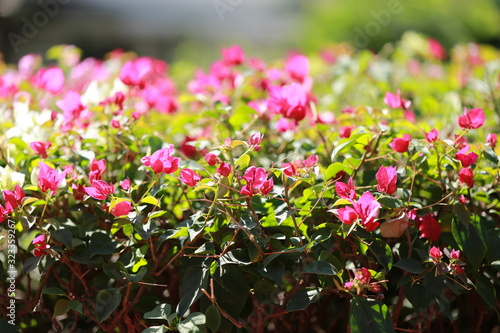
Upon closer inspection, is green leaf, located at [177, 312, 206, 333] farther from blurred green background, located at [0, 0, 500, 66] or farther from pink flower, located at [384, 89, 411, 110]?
blurred green background, located at [0, 0, 500, 66]

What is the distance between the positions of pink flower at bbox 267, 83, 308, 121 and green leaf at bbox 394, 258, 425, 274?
409 millimetres

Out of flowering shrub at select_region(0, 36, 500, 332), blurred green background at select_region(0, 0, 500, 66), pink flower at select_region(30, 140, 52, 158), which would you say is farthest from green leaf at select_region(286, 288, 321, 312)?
blurred green background at select_region(0, 0, 500, 66)

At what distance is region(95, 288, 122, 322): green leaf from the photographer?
1.11 m

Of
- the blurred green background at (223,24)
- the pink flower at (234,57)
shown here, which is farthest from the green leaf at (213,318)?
the blurred green background at (223,24)

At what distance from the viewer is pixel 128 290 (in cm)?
114

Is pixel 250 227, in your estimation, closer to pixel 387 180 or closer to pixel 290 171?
pixel 290 171

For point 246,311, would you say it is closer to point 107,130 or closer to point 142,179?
point 142,179

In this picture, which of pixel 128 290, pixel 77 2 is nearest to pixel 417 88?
pixel 128 290

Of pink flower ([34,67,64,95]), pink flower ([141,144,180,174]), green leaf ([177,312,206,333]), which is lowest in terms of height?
green leaf ([177,312,206,333])

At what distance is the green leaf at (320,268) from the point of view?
3.38ft

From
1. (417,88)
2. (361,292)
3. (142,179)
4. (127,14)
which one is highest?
(142,179)

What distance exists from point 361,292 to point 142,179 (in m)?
0.55

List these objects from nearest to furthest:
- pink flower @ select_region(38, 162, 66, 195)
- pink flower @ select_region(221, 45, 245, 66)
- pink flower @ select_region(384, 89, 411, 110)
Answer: pink flower @ select_region(38, 162, 66, 195), pink flower @ select_region(384, 89, 411, 110), pink flower @ select_region(221, 45, 245, 66)

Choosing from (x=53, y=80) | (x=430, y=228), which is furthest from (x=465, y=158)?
(x=53, y=80)
